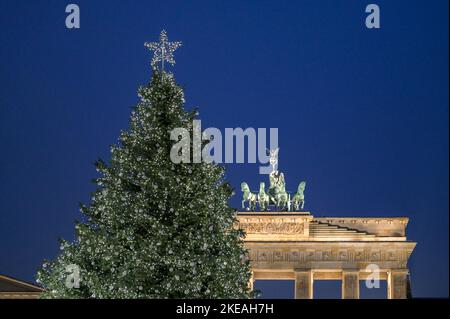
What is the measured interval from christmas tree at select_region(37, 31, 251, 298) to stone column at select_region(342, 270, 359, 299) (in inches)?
1331

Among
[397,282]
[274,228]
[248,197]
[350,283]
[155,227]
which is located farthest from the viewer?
[248,197]

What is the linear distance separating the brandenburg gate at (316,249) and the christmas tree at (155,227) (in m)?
33.1

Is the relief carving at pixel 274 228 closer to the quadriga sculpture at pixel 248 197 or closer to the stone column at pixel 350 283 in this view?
the quadriga sculpture at pixel 248 197

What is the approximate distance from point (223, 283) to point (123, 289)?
2119 millimetres

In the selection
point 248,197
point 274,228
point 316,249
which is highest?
point 248,197

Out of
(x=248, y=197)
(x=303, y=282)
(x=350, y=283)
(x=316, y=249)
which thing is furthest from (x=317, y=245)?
(x=248, y=197)

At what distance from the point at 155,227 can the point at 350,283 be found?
36241mm

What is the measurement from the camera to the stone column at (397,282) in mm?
54031

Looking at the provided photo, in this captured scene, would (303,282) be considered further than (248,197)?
No

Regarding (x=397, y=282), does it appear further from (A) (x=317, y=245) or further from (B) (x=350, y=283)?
(A) (x=317, y=245)

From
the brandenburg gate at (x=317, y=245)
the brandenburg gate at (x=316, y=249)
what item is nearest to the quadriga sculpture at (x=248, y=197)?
the brandenburg gate at (x=317, y=245)

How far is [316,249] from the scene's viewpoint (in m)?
54.8

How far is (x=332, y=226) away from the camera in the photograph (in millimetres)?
55406

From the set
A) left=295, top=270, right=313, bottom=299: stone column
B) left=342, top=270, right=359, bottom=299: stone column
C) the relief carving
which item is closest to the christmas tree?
the relief carving
